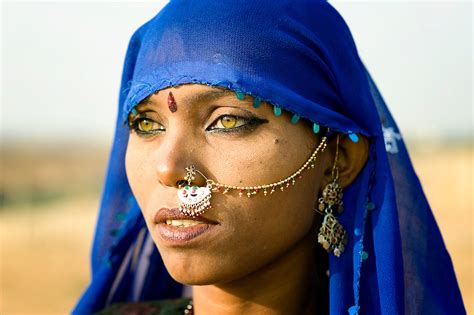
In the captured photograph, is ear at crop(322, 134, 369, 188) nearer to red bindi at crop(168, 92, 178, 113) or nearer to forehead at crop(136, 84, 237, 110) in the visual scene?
forehead at crop(136, 84, 237, 110)

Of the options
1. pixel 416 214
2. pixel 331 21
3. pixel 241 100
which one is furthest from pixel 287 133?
pixel 416 214

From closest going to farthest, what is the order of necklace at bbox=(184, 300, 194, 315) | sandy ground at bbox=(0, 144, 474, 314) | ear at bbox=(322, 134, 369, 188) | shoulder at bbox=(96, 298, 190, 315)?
ear at bbox=(322, 134, 369, 188) < necklace at bbox=(184, 300, 194, 315) < shoulder at bbox=(96, 298, 190, 315) < sandy ground at bbox=(0, 144, 474, 314)

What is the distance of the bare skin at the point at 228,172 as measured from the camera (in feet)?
8.58

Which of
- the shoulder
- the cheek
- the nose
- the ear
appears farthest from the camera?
the shoulder

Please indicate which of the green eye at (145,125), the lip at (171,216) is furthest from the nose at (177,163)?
the green eye at (145,125)

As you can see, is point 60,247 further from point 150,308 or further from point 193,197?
point 193,197

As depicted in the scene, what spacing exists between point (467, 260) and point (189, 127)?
1119cm

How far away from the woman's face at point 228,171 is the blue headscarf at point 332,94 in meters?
0.09

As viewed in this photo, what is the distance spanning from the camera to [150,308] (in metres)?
3.46

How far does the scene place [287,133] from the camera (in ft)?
8.84

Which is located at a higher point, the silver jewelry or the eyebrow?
the eyebrow

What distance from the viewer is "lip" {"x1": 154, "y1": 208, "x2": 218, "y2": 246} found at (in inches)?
103

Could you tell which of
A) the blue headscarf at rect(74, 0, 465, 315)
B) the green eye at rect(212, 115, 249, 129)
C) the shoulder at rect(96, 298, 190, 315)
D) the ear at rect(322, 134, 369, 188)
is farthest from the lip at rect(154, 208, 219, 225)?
the shoulder at rect(96, 298, 190, 315)

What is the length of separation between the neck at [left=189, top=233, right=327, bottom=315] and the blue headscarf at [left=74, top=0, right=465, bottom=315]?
0.58 feet
